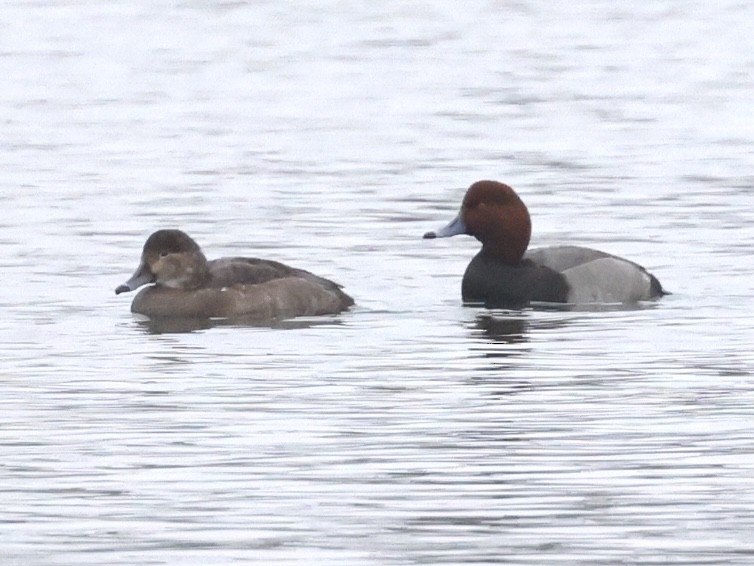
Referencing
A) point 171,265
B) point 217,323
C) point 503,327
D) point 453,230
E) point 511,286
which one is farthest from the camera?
point 453,230

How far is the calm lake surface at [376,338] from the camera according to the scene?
8.23 metres

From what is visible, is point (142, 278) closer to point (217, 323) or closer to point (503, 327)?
point (217, 323)

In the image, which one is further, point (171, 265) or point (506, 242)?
point (506, 242)

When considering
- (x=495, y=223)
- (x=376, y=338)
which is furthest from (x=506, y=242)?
(x=376, y=338)

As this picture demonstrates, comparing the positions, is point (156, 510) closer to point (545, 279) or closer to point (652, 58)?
point (545, 279)

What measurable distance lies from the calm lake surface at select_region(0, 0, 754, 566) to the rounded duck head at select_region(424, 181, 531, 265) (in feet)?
1.29

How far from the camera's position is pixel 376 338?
1309 centimetres

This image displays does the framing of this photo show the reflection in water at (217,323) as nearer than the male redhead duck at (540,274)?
Yes

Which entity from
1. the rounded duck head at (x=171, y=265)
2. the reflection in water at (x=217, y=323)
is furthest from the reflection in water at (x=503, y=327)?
the rounded duck head at (x=171, y=265)

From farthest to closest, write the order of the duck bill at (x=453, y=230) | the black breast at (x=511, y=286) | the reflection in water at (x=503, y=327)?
the duck bill at (x=453, y=230), the black breast at (x=511, y=286), the reflection in water at (x=503, y=327)

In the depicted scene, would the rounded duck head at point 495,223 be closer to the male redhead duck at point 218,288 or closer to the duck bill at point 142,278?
the male redhead duck at point 218,288

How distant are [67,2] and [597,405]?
1500 inches

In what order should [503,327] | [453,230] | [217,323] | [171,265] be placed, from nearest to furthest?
[503,327], [217,323], [171,265], [453,230]

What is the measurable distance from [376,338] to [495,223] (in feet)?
8.28
